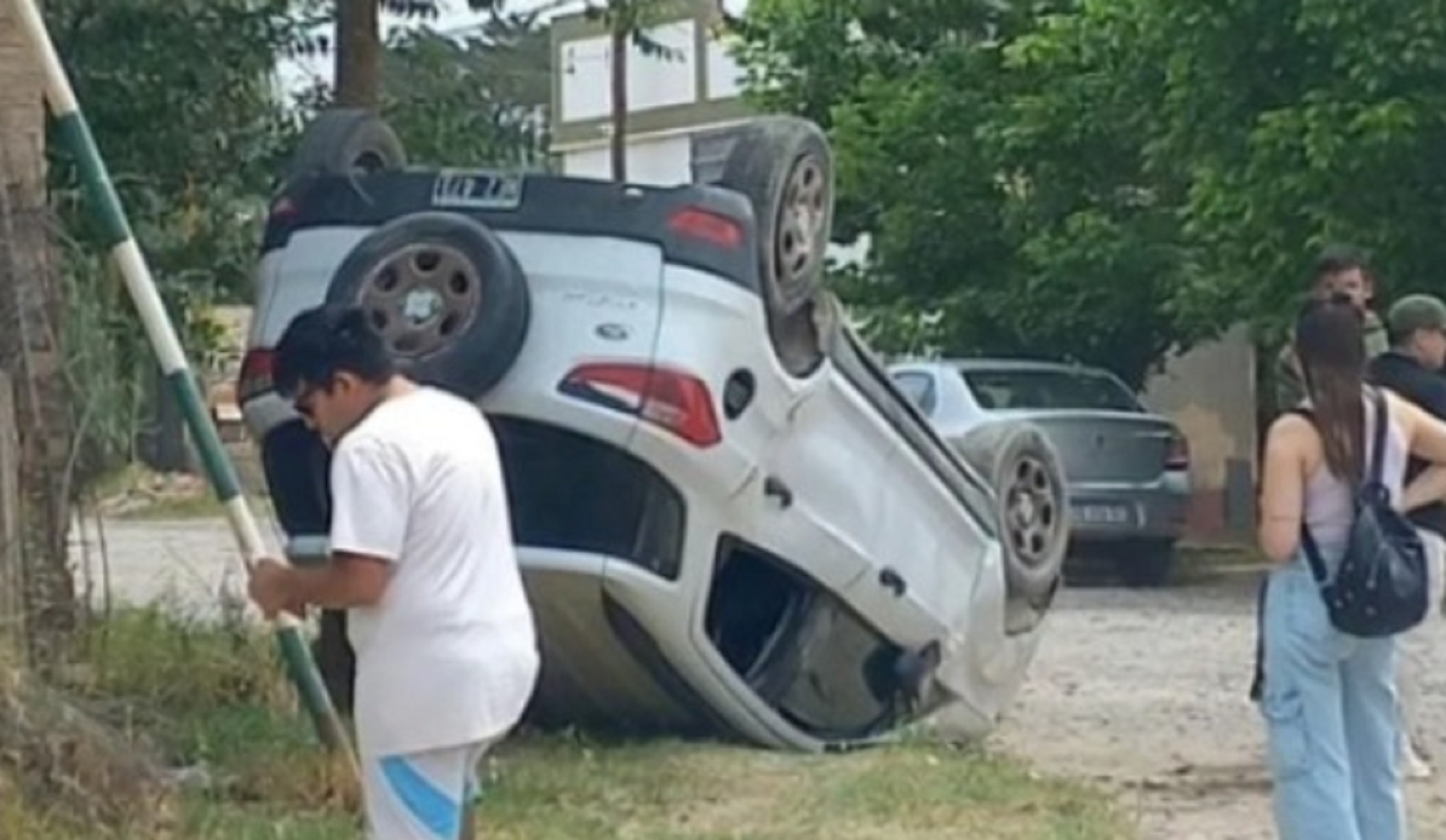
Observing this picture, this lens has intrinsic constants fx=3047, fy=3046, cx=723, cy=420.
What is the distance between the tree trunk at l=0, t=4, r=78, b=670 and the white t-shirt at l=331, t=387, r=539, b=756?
2.62 m

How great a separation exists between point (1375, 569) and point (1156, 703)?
527cm

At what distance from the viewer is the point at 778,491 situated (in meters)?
9.45

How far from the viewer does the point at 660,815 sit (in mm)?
8805

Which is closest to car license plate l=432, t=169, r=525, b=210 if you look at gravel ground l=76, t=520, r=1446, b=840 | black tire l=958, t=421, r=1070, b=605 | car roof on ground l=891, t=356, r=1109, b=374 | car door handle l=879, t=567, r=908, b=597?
gravel ground l=76, t=520, r=1446, b=840

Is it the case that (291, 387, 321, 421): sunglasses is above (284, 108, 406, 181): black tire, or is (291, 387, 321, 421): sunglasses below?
below

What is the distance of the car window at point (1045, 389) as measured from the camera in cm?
2055

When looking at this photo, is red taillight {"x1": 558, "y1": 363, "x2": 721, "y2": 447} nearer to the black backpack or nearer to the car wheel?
the black backpack

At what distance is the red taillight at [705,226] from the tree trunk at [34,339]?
73.0 inches

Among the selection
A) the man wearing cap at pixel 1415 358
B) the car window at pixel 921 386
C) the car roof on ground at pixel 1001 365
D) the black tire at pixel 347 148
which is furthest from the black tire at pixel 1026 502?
the car roof on ground at pixel 1001 365

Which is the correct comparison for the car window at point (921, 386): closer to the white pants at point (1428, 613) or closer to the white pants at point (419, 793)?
the white pants at point (1428, 613)

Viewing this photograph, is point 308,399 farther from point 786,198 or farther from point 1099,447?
point 1099,447

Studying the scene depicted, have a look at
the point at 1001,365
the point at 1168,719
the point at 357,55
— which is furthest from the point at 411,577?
the point at 1001,365

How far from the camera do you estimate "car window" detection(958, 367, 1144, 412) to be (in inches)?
809

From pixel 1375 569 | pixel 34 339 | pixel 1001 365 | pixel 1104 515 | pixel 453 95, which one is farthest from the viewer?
pixel 1001 365
